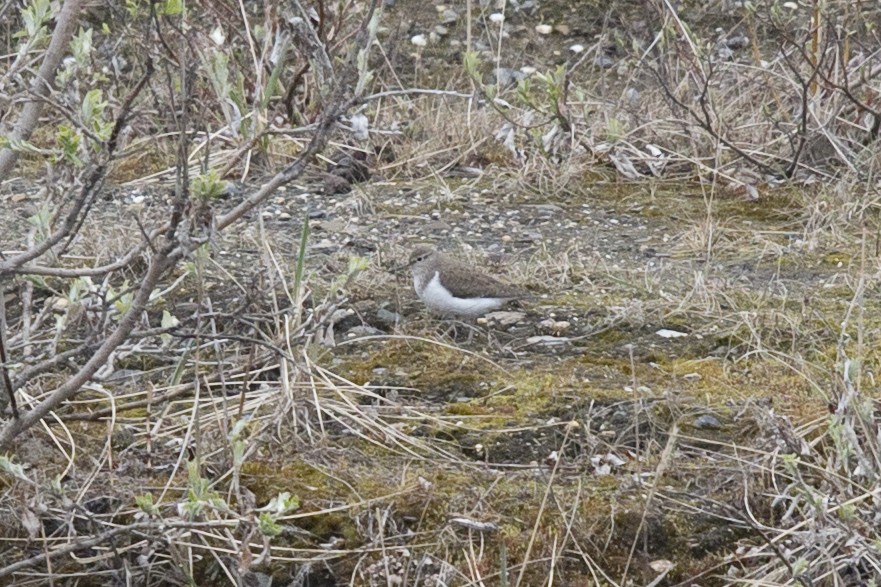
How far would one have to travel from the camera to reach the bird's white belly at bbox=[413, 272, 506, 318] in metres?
5.01

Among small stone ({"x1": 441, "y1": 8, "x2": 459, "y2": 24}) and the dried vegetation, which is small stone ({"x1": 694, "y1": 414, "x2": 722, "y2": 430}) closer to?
the dried vegetation

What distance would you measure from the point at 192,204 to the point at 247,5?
21.9 feet

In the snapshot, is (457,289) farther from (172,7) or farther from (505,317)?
(172,7)

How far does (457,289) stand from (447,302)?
0.08 m

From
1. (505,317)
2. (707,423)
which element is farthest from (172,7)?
(505,317)

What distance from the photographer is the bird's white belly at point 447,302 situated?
16.4ft

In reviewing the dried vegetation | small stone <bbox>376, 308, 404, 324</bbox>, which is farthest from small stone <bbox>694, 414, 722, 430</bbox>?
small stone <bbox>376, 308, 404, 324</bbox>

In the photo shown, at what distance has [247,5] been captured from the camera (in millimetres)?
9266

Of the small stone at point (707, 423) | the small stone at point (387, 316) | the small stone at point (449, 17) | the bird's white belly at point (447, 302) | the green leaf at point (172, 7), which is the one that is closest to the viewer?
the green leaf at point (172, 7)

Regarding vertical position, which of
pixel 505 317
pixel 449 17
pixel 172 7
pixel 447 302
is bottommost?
pixel 449 17

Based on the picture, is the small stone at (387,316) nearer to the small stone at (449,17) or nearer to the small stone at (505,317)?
the small stone at (505,317)

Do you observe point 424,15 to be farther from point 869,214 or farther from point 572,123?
point 869,214

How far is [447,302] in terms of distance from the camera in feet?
16.4

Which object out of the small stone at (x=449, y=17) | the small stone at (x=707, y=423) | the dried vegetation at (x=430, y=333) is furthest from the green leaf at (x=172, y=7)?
the small stone at (x=449, y=17)
